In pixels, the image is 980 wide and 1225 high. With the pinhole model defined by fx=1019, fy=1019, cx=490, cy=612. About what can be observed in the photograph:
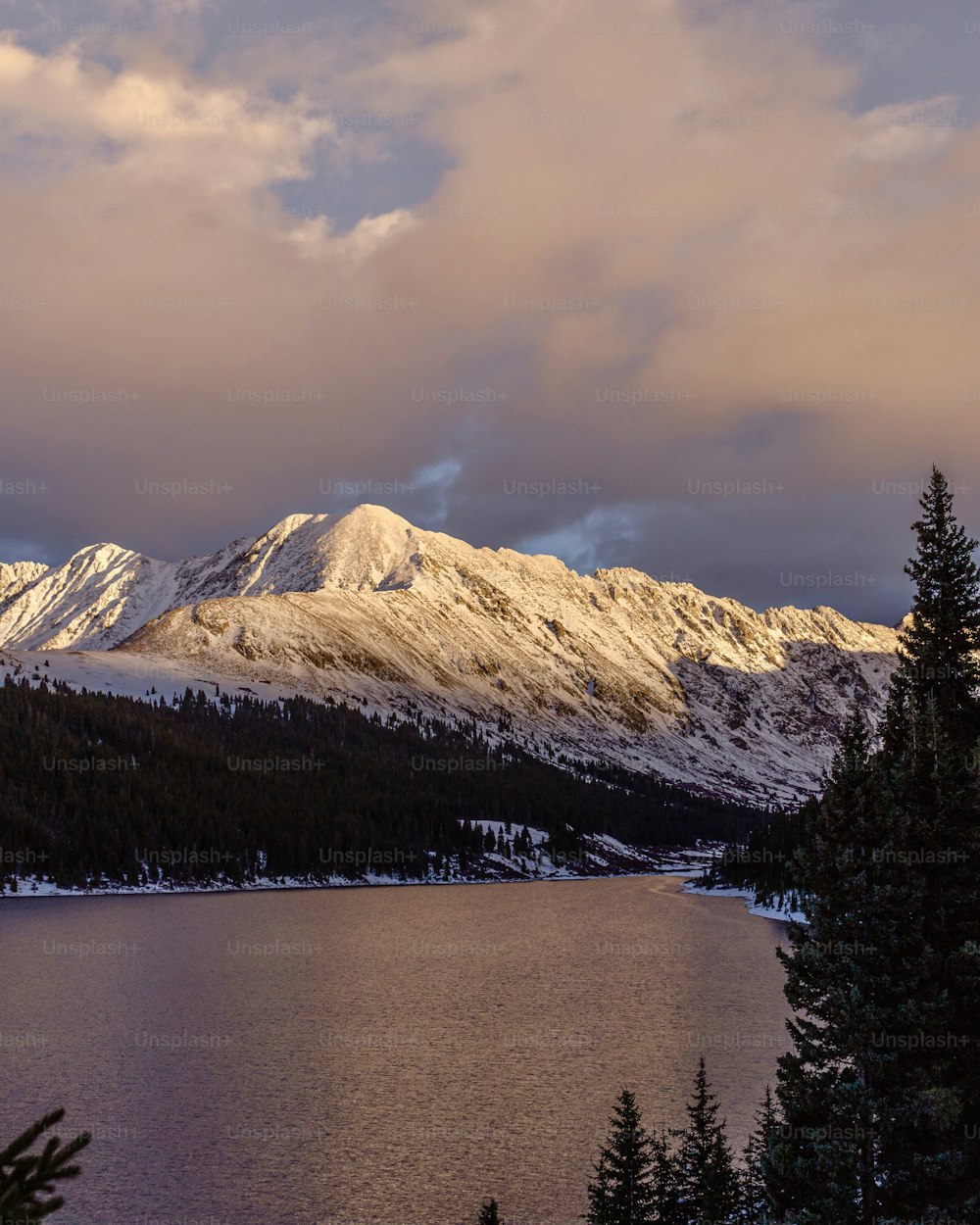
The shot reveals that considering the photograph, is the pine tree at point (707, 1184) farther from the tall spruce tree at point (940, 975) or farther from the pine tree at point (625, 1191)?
the tall spruce tree at point (940, 975)

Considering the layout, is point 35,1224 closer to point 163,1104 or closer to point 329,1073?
point 163,1104

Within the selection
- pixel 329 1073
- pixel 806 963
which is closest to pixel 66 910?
pixel 329 1073

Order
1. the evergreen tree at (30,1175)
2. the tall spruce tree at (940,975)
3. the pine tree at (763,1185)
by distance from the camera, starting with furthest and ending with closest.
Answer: the pine tree at (763,1185), the tall spruce tree at (940,975), the evergreen tree at (30,1175)

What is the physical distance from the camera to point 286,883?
576ft

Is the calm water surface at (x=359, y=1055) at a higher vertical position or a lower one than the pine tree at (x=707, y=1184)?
lower

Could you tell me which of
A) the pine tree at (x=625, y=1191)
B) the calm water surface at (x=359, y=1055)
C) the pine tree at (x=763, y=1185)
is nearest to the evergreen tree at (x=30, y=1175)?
the pine tree at (x=763, y=1185)

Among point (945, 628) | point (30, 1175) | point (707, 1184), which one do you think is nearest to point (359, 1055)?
point (707, 1184)

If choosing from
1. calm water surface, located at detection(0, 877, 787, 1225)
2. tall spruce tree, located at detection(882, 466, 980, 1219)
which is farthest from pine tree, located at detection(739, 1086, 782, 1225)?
calm water surface, located at detection(0, 877, 787, 1225)

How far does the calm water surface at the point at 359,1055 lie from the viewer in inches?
1497

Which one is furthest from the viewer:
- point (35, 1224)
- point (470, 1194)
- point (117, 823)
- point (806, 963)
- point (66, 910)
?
point (117, 823)

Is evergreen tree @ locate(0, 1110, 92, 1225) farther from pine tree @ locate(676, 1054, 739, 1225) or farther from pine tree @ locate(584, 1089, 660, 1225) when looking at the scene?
pine tree @ locate(676, 1054, 739, 1225)

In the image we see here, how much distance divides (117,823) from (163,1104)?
13179cm

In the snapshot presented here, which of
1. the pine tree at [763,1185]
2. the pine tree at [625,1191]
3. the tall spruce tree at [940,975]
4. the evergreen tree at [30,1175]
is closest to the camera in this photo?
the evergreen tree at [30,1175]

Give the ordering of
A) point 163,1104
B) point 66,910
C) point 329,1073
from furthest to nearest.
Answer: point 66,910 < point 329,1073 < point 163,1104
